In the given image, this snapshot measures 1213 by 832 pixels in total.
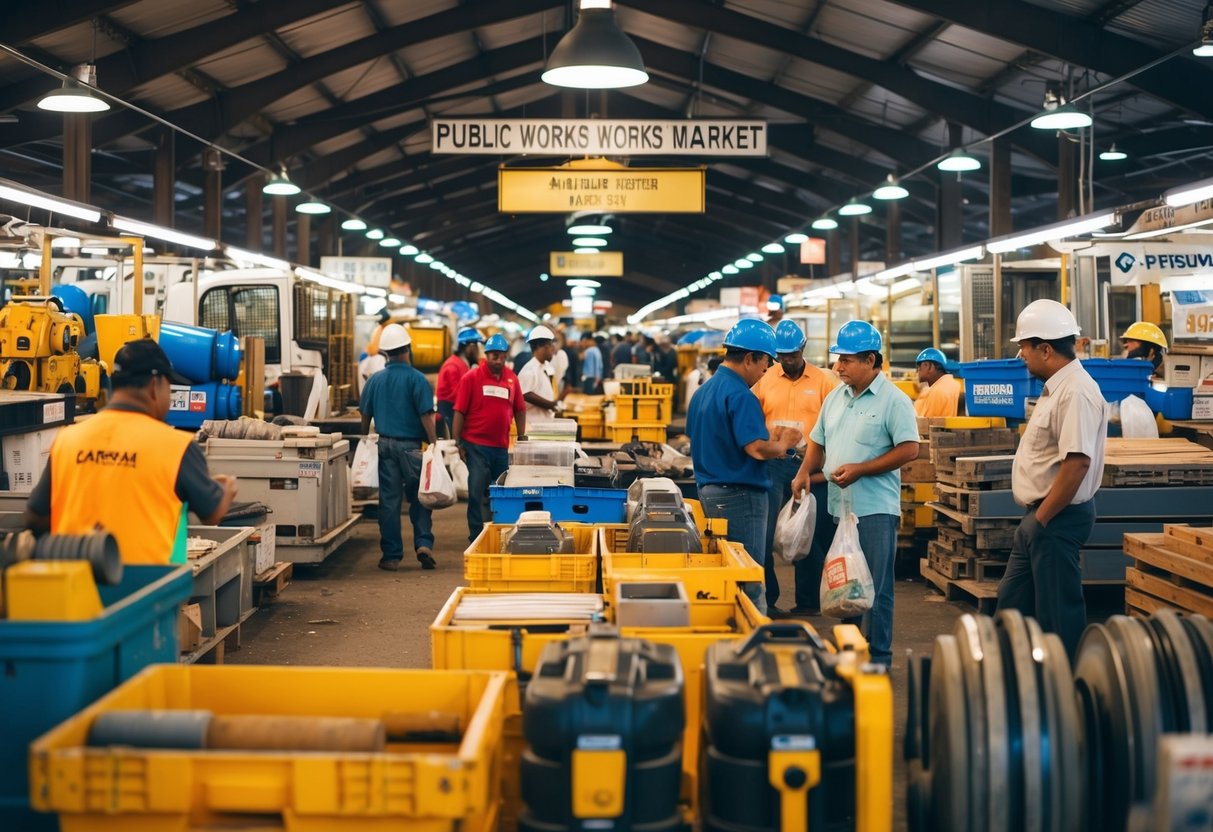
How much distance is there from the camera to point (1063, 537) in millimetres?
5668

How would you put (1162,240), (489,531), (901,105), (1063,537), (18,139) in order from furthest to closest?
(901,105), (18,139), (1162,240), (489,531), (1063,537)

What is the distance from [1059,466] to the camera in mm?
5633

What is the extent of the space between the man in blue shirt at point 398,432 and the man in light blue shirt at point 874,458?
14.6ft

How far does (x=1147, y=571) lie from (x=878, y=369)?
2114 mm

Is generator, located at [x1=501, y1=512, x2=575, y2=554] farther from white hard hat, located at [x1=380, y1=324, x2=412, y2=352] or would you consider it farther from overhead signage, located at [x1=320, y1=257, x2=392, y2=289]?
overhead signage, located at [x1=320, y1=257, x2=392, y2=289]

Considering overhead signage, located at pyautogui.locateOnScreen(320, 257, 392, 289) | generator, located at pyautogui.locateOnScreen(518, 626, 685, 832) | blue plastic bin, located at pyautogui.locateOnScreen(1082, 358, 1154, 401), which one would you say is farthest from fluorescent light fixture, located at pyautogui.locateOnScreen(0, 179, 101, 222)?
overhead signage, located at pyautogui.locateOnScreen(320, 257, 392, 289)

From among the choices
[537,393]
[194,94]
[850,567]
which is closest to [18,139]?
[194,94]

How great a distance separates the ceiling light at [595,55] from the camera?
809 cm

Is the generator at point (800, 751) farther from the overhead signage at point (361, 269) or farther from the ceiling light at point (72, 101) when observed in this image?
the overhead signage at point (361, 269)

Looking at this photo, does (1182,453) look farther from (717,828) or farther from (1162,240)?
(717,828)

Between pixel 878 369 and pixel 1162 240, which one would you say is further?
pixel 1162 240

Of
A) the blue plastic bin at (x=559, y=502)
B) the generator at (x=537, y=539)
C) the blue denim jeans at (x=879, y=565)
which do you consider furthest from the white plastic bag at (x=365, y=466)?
the blue denim jeans at (x=879, y=565)

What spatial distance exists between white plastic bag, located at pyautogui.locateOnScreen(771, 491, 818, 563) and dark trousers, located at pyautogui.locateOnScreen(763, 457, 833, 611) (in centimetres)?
140

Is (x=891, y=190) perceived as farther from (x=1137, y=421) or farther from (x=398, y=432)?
(x=398, y=432)
